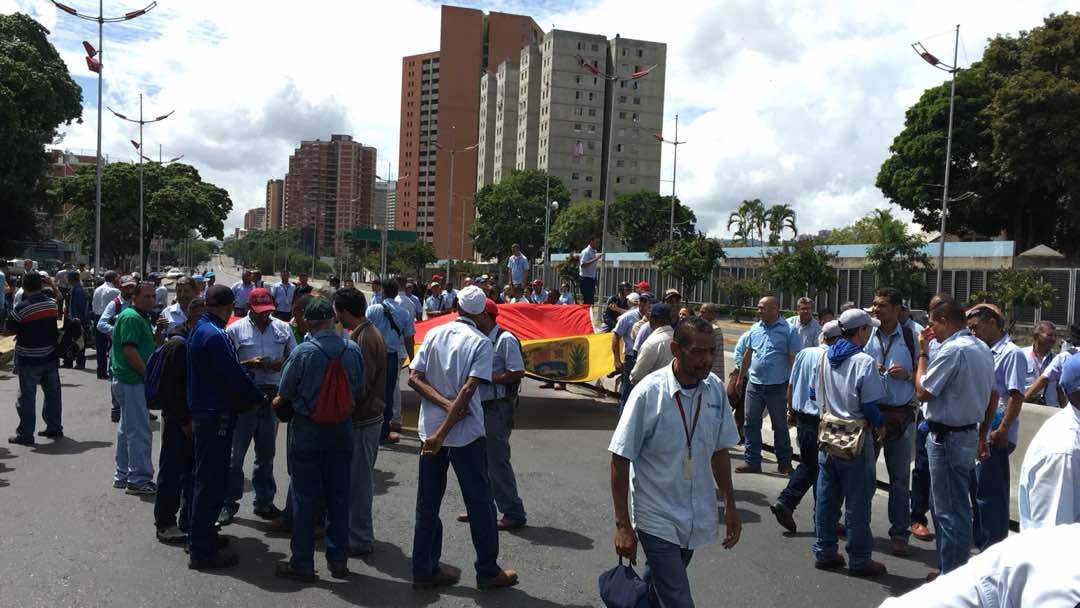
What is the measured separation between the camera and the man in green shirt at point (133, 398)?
298 inches

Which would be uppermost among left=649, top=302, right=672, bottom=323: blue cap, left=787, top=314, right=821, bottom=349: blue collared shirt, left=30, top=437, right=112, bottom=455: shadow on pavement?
left=649, top=302, right=672, bottom=323: blue cap

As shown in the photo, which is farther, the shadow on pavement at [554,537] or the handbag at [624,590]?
the shadow on pavement at [554,537]

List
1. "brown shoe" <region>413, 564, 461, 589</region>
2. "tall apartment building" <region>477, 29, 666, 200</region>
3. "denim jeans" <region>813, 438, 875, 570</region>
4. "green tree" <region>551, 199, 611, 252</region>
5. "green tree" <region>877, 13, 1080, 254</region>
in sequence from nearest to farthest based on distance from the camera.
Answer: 1. "brown shoe" <region>413, 564, 461, 589</region>
2. "denim jeans" <region>813, 438, 875, 570</region>
3. "green tree" <region>877, 13, 1080, 254</region>
4. "green tree" <region>551, 199, 611, 252</region>
5. "tall apartment building" <region>477, 29, 666, 200</region>

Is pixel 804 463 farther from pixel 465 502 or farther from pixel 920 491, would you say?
pixel 465 502

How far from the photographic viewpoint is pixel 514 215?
307ft

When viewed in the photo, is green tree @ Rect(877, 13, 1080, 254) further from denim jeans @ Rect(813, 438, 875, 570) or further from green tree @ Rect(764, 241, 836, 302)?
denim jeans @ Rect(813, 438, 875, 570)

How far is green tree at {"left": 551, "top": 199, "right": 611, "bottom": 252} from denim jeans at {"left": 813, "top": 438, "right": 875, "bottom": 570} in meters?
78.9

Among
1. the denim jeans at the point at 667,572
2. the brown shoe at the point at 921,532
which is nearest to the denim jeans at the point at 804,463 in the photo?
the brown shoe at the point at 921,532

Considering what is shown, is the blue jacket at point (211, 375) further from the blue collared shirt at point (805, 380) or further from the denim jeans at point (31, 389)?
the denim jeans at point (31, 389)

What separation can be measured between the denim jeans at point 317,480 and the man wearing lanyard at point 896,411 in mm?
4232

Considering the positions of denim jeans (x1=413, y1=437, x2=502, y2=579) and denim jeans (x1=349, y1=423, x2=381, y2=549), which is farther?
denim jeans (x1=349, y1=423, x2=381, y2=549)

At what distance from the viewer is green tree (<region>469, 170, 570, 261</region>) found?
9331cm

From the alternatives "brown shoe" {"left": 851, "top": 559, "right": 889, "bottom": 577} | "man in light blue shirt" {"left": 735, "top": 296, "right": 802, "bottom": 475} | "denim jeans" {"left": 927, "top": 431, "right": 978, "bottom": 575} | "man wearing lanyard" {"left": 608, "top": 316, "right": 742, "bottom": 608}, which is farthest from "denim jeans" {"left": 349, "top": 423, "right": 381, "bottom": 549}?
"man in light blue shirt" {"left": 735, "top": 296, "right": 802, "bottom": 475}

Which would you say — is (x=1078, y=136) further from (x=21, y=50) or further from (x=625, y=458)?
(x=21, y=50)
